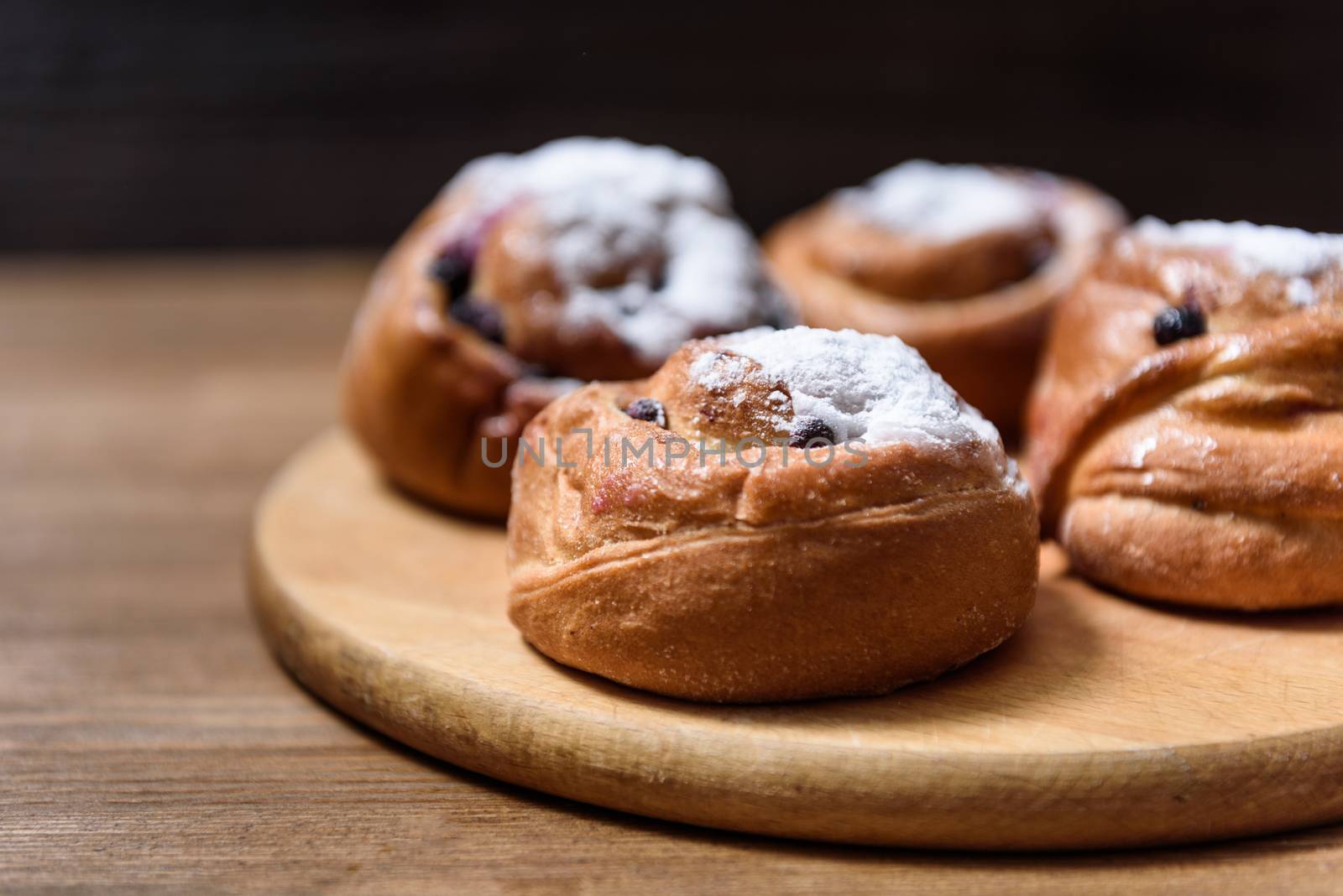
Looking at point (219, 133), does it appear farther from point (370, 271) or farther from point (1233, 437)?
point (1233, 437)

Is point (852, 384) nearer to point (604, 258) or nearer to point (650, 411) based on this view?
point (650, 411)

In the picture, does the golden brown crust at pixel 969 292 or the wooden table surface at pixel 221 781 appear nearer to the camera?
the wooden table surface at pixel 221 781

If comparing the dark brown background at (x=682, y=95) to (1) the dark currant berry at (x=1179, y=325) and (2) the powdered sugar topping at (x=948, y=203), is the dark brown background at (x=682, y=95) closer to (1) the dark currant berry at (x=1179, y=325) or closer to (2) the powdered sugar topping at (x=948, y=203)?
(2) the powdered sugar topping at (x=948, y=203)

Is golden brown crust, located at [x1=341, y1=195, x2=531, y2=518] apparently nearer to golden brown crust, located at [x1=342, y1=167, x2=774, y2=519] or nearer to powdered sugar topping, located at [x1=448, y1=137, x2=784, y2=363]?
golden brown crust, located at [x1=342, y1=167, x2=774, y2=519]

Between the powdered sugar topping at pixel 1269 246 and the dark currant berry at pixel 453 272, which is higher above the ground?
the powdered sugar topping at pixel 1269 246

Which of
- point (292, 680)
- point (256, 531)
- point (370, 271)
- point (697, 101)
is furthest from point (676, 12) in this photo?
point (292, 680)

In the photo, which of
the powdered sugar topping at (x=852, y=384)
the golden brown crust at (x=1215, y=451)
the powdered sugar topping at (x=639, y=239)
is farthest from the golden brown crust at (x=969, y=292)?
the powdered sugar topping at (x=852, y=384)

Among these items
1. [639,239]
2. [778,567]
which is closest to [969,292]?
[639,239]

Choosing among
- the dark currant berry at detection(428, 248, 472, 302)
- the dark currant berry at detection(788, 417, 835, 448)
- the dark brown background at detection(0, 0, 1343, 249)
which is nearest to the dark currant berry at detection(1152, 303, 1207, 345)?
the dark currant berry at detection(788, 417, 835, 448)
